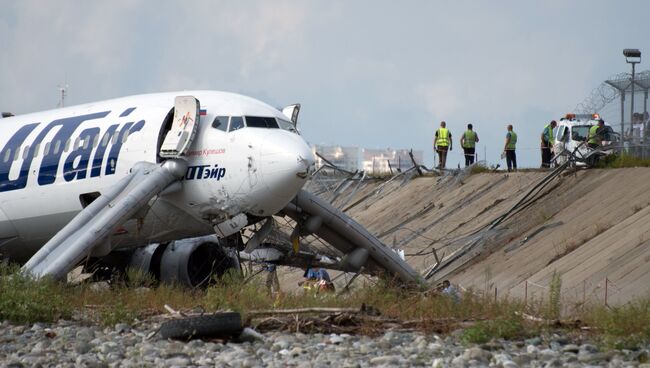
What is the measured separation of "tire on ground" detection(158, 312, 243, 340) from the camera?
16.0 meters

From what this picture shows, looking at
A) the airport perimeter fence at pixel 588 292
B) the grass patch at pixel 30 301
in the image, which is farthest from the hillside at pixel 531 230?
the grass patch at pixel 30 301

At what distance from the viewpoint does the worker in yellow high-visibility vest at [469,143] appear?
141ft

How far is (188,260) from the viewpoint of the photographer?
2681cm

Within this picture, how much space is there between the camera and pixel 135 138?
24.6m

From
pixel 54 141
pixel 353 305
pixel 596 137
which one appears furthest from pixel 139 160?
pixel 596 137

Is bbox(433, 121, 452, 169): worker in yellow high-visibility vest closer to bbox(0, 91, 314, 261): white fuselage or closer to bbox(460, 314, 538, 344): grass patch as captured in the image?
bbox(0, 91, 314, 261): white fuselage

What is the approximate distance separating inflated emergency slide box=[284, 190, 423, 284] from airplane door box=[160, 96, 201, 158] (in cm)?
336

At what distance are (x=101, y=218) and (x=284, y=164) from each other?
3280 millimetres

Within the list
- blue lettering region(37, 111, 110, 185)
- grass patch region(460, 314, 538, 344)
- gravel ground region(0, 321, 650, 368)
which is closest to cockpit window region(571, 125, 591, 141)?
blue lettering region(37, 111, 110, 185)

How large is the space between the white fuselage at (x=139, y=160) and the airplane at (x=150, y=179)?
2cm

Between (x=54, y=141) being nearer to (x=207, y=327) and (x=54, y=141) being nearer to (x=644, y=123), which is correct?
(x=207, y=327)

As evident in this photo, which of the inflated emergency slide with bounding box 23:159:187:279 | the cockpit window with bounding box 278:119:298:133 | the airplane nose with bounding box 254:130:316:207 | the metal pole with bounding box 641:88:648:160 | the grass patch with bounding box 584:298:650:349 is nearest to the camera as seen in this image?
the grass patch with bounding box 584:298:650:349

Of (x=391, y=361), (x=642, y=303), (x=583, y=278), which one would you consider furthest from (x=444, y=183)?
(x=391, y=361)

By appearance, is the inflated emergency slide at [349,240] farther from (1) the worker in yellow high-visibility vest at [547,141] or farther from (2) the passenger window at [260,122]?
(1) the worker in yellow high-visibility vest at [547,141]
